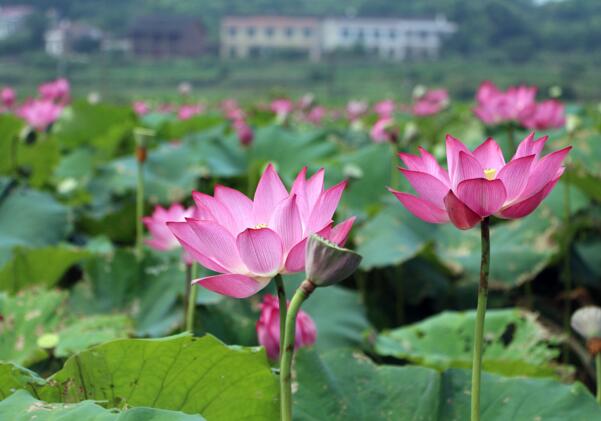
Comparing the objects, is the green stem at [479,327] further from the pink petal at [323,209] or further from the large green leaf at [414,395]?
the large green leaf at [414,395]

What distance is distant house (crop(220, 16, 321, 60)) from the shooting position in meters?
56.8

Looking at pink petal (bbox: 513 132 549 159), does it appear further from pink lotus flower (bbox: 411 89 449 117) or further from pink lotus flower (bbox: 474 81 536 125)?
→ pink lotus flower (bbox: 411 89 449 117)

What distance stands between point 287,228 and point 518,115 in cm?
222

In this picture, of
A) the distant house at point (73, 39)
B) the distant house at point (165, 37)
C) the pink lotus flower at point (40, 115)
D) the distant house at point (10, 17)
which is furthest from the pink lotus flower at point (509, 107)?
the distant house at point (10, 17)

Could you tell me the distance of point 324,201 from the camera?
82 cm

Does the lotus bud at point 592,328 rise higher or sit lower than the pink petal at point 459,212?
lower

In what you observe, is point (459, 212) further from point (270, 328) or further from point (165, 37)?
point (165, 37)

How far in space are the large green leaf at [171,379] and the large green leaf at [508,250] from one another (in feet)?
4.66

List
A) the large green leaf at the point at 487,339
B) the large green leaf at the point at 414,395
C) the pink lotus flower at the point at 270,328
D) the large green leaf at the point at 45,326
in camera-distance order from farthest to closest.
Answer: the large green leaf at the point at 487,339 < the large green leaf at the point at 45,326 < the pink lotus flower at the point at 270,328 < the large green leaf at the point at 414,395

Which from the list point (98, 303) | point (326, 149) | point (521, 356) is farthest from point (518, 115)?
point (98, 303)

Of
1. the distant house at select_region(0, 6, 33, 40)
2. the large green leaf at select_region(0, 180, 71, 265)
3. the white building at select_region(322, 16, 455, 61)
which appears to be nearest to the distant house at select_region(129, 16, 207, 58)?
the distant house at select_region(0, 6, 33, 40)

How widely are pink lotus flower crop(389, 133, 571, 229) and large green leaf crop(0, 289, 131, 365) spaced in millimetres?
807

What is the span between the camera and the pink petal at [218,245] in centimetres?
81

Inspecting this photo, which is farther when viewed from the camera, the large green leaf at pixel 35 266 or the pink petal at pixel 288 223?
the large green leaf at pixel 35 266
